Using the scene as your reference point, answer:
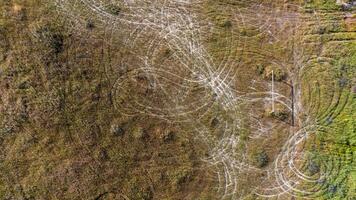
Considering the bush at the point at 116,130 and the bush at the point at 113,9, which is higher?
the bush at the point at 113,9

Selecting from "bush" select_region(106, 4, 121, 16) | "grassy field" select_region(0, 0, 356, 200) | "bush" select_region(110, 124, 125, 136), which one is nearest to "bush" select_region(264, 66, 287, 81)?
"grassy field" select_region(0, 0, 356, 200)

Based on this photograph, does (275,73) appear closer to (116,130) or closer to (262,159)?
(262,159)

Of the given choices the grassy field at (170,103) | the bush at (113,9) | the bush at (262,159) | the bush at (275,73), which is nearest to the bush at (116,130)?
the grassy field at (170,103)

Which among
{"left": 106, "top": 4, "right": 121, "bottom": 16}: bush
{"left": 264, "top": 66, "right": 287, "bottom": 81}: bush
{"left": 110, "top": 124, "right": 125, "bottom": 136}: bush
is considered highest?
{"left": 106, "top": 4, "right": 121, "bottom": 16}: bush

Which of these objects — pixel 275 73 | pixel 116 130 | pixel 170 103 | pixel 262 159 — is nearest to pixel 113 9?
pixel 170 103

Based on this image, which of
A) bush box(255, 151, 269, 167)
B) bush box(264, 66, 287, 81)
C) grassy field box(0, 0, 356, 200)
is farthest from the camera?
bush box(264, 66, 287, 81)

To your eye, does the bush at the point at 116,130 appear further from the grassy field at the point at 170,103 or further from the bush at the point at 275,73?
the bush at the point at 275,73

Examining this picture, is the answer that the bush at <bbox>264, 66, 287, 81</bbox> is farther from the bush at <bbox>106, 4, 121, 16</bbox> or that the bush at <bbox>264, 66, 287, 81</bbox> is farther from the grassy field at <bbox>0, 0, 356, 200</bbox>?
the bush at <bbox>106, 4, 121, 16</bbox>

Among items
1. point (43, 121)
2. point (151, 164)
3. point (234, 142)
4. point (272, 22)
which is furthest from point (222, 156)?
point (43, 121)

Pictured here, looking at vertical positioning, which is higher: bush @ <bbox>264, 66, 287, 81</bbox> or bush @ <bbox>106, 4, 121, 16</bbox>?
bush @ <bbox>106, 4, 121, 16</bbox>

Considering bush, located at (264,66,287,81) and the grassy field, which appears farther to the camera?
bush, located at (264,66,287,81)

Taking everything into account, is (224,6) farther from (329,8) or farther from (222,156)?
(222,156)
